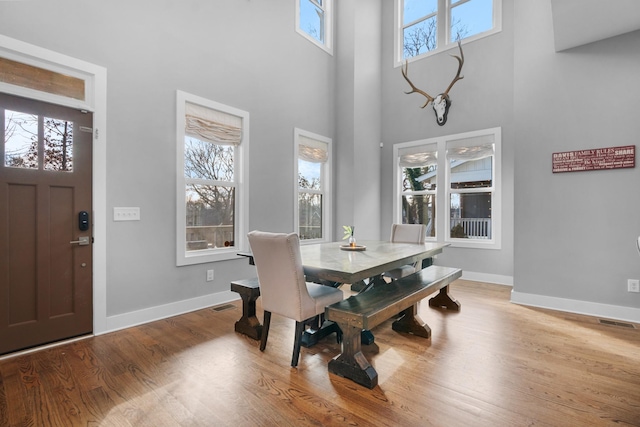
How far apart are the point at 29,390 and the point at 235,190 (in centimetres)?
263

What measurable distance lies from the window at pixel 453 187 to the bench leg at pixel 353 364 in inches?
147

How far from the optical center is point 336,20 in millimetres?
5586

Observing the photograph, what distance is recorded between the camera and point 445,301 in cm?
355

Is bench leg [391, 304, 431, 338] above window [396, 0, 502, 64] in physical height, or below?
below

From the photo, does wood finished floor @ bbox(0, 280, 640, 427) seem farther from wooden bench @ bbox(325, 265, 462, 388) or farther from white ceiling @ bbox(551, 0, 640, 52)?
white ceiling @ bbox(551, 0, 640, 52)

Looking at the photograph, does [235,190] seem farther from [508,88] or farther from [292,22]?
[508,88]

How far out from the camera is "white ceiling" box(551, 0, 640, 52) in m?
2.73

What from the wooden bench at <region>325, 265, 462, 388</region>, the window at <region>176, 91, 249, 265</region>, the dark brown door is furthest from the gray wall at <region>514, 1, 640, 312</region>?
the dark brown door

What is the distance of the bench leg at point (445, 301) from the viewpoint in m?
3.51

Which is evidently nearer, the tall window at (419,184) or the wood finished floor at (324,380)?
the wood finished floor at (324,380)

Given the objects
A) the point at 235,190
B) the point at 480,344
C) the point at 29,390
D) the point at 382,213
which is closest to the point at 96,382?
the point at 29,390

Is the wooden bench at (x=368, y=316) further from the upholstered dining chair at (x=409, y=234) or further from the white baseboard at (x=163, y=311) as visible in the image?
the white baseboard at (x=163, y=311)

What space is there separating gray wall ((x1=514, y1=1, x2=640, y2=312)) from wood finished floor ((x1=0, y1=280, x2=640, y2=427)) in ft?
2.18

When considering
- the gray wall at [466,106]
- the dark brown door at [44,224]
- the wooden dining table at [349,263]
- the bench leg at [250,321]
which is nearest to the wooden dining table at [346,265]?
the wooden dining table at [349,263]
